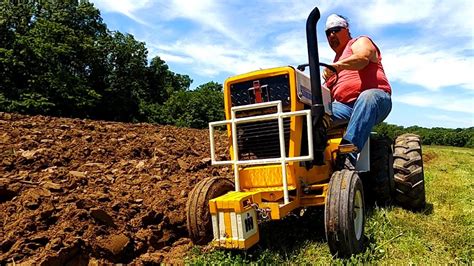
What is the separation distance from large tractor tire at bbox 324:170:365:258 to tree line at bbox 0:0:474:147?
74.3ft

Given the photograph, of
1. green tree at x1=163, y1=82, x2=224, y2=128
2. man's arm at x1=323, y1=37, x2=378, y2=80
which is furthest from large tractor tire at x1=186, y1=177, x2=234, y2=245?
green tree at x1=163, y1=82, x2=224, y2=128

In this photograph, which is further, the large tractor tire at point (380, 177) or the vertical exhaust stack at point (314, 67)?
the large tractor tire at point (380, 177)

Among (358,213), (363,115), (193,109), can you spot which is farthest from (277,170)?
(193,109)

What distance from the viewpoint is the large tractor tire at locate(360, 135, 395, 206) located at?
584 cm

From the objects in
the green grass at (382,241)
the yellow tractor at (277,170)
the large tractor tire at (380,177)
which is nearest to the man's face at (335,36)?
the yellow tractor at (277,170)

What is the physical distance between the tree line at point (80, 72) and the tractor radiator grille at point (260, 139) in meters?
28.2

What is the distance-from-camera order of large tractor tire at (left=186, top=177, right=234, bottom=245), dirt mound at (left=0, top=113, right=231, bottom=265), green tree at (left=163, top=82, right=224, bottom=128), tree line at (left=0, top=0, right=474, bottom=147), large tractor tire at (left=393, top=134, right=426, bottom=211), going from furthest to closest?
green tree at (left=163, top=82, right=224, bottom=128) < tree line at (left=0, top=0, right=474, bottom=147) < large tractor tire at (left=393, top=134, right=426, bottom=211) < large tractor tire at (left=186, top=177, right=234, bottom=245) < dirt mound at (left=0, top=113, right=231, bottom=265)

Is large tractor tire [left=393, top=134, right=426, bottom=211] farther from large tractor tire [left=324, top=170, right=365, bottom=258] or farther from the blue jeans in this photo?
large tractor tire [left=324, top=170, right=365, bottom=258]

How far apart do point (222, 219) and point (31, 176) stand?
3.04 metres

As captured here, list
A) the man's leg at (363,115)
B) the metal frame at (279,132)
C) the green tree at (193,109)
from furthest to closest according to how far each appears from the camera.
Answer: the green tree at (193,109) < the man's leg at (363,115) < the metal frame at (279,132)

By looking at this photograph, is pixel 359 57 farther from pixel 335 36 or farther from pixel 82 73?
pixel 82 73

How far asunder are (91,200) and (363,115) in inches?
115

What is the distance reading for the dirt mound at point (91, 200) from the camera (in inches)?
171

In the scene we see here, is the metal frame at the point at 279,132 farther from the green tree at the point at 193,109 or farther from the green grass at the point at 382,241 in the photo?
the green tree at the point at 193,109
